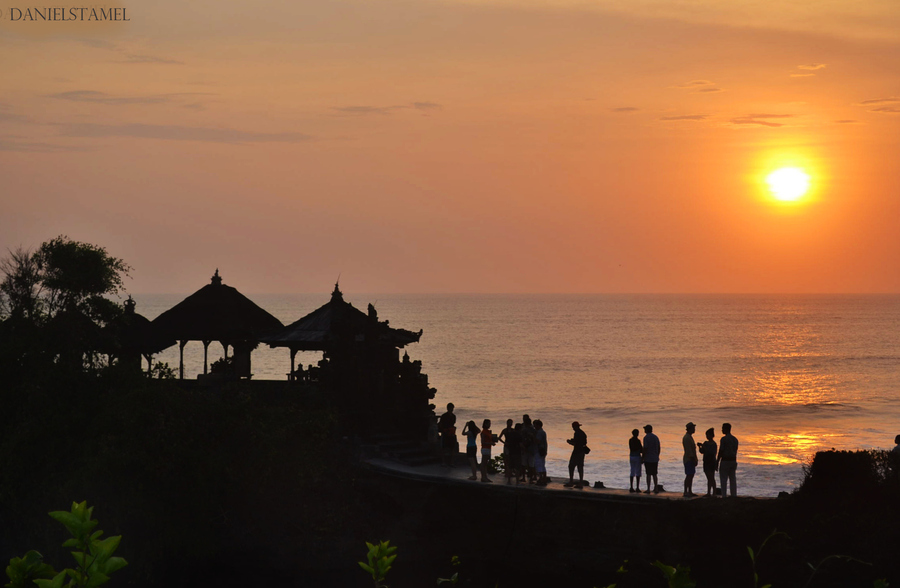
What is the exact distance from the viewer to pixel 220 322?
34938 millimetres

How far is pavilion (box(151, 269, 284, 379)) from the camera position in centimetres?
3453

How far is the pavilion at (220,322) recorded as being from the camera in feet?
113

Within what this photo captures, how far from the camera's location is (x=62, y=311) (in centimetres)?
3164

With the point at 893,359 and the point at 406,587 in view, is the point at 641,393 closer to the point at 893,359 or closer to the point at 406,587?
the point at 893,359

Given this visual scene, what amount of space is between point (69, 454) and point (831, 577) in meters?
22.1

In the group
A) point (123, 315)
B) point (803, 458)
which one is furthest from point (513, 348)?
point (123, 315)

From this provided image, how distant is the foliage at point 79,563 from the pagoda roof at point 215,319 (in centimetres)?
3046

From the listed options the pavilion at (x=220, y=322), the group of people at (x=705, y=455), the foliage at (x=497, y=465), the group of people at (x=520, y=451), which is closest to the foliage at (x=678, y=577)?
the group of people at (x=705, y=455)

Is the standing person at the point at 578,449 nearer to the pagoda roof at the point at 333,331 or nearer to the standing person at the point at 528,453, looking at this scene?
the standing person at the point at 528,453

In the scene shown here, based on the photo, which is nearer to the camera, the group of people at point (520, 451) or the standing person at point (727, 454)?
the standing person at point (727, 454)

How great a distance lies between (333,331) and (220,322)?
206 inches

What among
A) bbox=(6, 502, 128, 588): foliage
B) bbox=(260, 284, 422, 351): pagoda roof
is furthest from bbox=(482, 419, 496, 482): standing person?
bbox=(6, 502, 128, 588): foliage

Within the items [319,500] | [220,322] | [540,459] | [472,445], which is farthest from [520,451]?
[220,322]

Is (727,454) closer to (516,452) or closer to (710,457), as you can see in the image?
(710,457)
